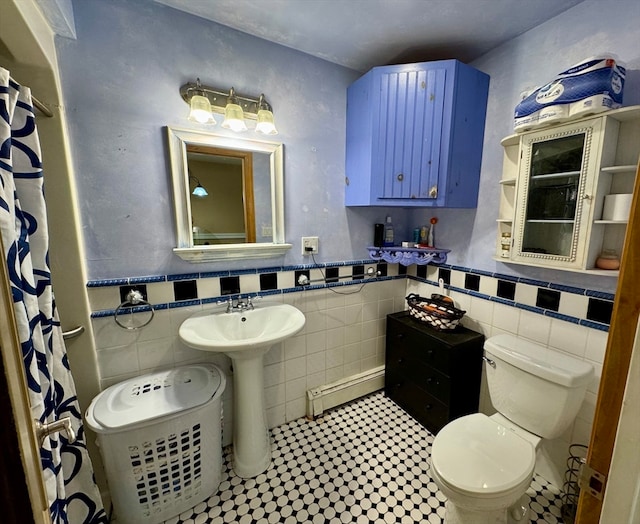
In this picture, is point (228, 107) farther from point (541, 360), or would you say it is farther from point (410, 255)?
point (541, 360)

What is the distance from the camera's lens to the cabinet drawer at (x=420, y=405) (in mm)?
1640

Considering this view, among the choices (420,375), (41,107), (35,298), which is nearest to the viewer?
(35,298)

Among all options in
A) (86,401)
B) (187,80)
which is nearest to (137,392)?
(86,401)

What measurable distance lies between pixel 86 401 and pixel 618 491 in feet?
5.87

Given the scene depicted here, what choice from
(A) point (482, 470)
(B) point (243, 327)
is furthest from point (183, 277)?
(A) point (482, 470)

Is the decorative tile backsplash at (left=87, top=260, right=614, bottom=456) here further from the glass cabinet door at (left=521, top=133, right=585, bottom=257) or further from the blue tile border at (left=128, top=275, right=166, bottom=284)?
the glass cabinet door at (left=521, top=133, right=585, bottom=257)

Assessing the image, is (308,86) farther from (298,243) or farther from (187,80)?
(298,243)

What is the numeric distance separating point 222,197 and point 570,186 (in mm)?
1642

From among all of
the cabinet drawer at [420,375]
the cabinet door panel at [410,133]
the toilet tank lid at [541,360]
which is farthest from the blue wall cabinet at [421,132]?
the cabinet drawer at [420,375]

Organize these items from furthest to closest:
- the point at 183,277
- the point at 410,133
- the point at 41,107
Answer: the point at 410,133 < the point at 183,277 < the point at 41,107

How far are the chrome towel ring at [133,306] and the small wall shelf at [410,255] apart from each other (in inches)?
53.8

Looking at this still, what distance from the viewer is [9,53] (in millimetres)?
939

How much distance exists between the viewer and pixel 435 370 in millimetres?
1643

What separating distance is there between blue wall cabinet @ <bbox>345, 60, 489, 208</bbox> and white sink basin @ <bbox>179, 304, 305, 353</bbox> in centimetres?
84
